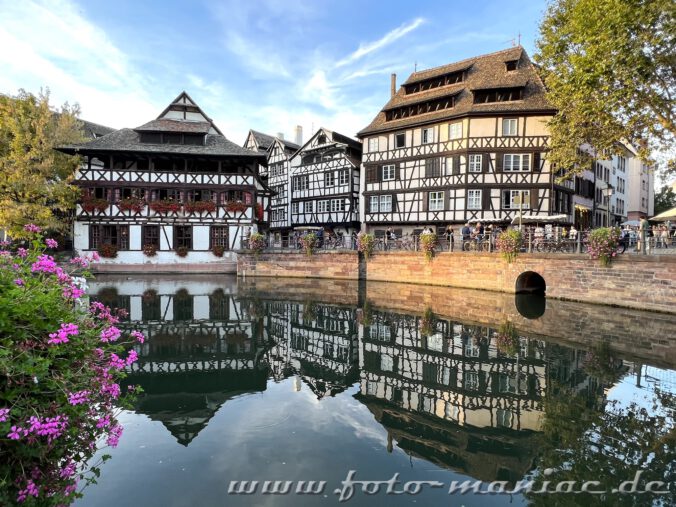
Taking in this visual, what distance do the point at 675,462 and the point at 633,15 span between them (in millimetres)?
16527

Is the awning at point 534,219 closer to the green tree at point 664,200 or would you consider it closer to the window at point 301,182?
the window at point 301,182

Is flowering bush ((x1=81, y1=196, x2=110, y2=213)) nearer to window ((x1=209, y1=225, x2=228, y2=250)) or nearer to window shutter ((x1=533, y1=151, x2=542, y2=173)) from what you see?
window ((x1=209, y1=225, x2=228, y2=250))

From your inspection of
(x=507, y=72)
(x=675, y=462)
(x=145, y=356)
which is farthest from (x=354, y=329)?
(x=507, y=72)

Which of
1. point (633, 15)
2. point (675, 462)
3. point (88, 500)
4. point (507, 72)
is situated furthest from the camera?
point (507, 72)

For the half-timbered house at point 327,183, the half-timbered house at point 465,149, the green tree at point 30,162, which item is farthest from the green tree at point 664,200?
the green tree at point 30,162

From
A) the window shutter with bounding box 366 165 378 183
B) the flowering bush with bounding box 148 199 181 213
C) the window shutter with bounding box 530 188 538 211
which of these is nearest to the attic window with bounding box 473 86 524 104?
the window shutter with bounding box 530 188 538 211

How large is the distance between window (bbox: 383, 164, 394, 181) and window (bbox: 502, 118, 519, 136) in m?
9.00

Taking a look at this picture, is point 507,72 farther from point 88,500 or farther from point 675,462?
point 88,500

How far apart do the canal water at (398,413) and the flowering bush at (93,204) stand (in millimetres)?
21408

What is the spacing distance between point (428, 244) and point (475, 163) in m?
9.20

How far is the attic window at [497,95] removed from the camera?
30344mm

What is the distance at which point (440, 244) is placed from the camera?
2598cm

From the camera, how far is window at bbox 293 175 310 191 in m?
42.5

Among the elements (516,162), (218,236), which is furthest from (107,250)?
(516,162)
